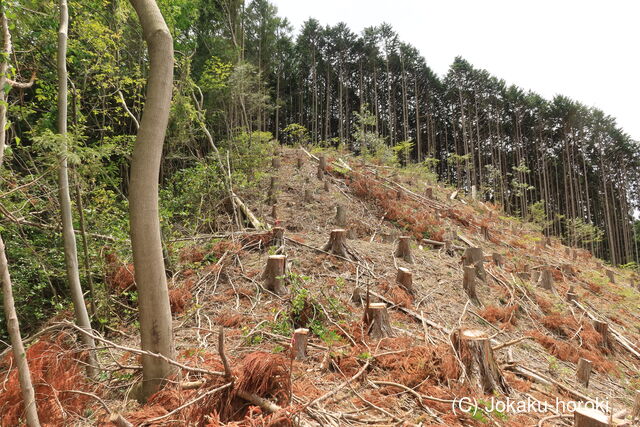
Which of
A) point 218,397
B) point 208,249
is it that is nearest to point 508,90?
point 208,249

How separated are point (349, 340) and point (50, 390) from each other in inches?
117

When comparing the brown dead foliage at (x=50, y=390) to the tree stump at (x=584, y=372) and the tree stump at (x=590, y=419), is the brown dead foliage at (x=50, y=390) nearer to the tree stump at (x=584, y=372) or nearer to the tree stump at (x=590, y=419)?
the tree stump at (x=590, y=419)

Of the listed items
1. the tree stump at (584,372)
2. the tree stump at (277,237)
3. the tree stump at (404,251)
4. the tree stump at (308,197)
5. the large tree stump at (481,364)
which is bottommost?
the tree stump at (584,372)

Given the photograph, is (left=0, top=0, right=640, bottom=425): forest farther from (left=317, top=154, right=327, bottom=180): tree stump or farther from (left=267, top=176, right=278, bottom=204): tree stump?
(left=317, top=154, right=327, bottom=180): tree stump

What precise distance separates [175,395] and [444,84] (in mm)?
36275

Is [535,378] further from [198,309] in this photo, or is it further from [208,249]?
[208,249]

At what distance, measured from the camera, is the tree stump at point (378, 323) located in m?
3.89

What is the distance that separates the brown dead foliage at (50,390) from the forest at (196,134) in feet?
1.15

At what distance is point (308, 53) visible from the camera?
2981cm

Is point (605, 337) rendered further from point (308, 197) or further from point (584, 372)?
point (308, 197)

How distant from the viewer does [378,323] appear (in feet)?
12.8

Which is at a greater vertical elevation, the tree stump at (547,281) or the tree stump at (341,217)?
the tree stump at (341,217)

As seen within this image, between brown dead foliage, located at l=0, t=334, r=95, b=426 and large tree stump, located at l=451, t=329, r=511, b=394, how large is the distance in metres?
3.55

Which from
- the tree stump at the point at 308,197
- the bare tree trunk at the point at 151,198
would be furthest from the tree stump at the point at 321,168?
the bare tree trunk at the point at 151,198
